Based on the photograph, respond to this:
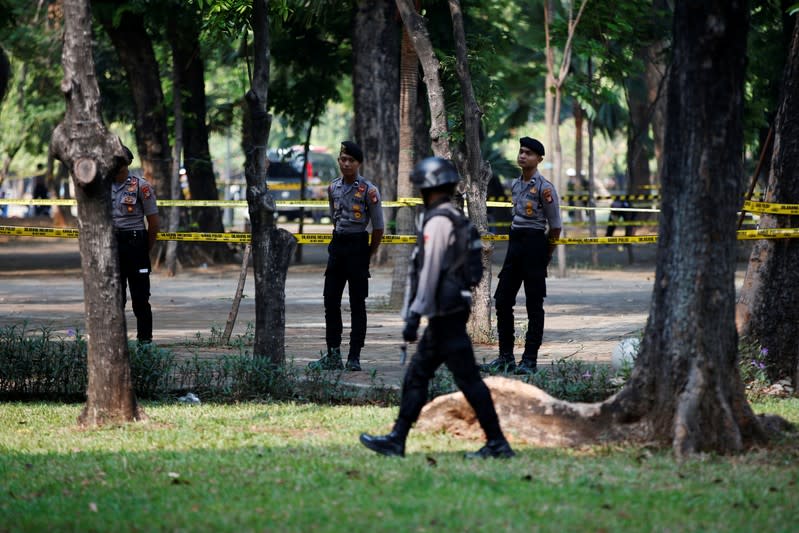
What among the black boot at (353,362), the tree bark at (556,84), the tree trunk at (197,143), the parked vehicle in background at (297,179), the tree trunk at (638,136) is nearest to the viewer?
the black boot at (353,362)

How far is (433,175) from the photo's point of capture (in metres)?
6.90

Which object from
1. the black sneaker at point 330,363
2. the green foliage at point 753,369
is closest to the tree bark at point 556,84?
the green foliage at point 753,369

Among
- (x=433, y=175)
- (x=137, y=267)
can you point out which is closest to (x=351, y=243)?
(x=137, y=267)

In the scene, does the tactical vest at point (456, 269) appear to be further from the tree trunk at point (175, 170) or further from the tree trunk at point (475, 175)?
the tree trunk at point (175, 170)

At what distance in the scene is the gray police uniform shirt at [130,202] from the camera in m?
10.6

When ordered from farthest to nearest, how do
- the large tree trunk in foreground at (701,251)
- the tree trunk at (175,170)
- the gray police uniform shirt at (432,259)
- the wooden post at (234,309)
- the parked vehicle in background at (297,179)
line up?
the parked vehicle in background at (297,179) → the tree trunk at (175,170) → the wooden post at (234,309) → the large tree trunk in foreground at (701,251) → the gray police uniform shirt at (432,259)

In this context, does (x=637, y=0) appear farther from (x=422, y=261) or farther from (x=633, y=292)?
(x=422, y=261)

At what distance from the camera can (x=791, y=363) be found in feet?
32.5

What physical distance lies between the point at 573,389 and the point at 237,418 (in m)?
2.32

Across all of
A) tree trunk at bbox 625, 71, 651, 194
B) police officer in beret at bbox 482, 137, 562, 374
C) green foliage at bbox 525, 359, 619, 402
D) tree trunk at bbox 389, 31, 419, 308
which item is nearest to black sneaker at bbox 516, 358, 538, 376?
police officer in beret at bbox 482, 137, 562, 374

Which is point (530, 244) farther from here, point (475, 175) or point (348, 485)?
point (348, 485)

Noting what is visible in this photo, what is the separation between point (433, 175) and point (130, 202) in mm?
4486

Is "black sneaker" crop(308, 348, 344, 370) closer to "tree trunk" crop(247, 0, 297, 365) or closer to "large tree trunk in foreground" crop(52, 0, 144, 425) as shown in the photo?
"tree trunk" crop(247, 0, 297, 365)

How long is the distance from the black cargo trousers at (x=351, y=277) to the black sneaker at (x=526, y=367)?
1.36 meters
